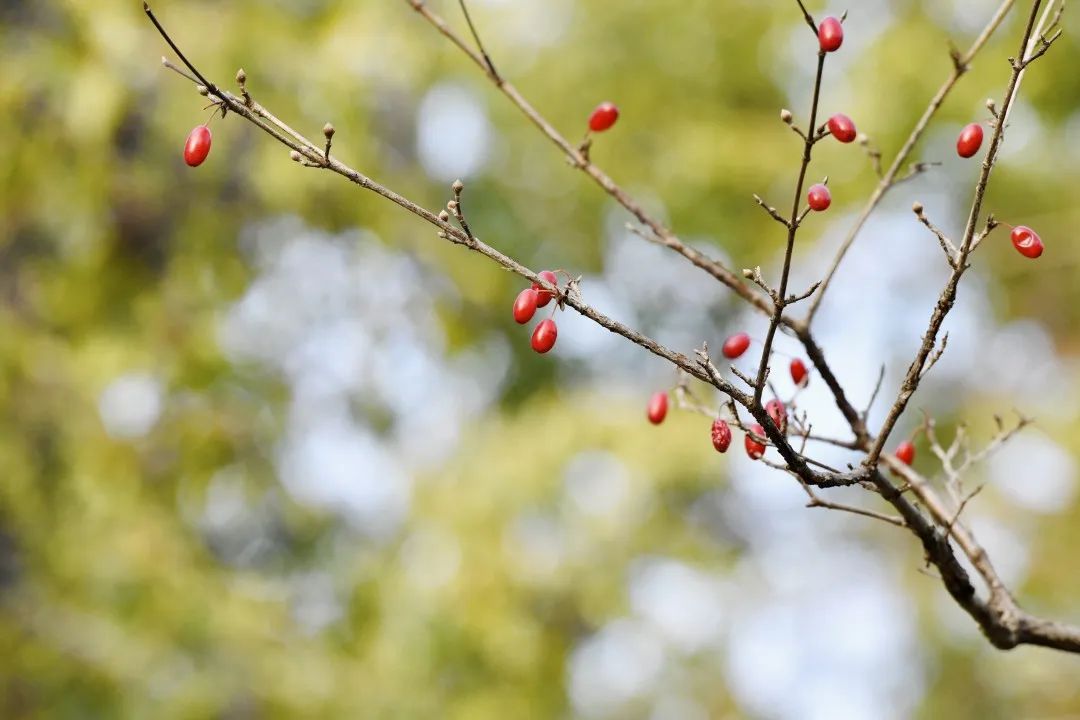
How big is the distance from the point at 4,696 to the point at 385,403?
2617 mm

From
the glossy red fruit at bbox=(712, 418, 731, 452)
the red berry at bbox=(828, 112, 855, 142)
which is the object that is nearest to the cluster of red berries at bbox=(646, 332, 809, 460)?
the glossy red fruit at bbox=(712, 418, 731, 452)

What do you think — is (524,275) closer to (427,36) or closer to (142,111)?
(142,111)

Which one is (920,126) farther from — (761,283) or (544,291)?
(544,291)

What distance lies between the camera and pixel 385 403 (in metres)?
5.58

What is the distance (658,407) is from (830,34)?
1.86 ft

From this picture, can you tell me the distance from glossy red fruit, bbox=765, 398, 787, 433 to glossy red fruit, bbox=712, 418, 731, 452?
51mm

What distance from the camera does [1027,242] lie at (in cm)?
106

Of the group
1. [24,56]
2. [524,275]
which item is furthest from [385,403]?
[524,275]

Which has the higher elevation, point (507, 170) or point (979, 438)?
point (507, 170)

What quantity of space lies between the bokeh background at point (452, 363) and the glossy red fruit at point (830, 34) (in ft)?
6.47

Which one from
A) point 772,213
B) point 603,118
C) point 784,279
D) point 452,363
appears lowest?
point 784,279

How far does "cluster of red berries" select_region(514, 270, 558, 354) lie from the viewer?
975mm

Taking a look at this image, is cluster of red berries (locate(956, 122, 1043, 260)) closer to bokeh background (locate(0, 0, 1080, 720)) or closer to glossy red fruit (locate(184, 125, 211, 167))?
glossy red fruit (locate(184, 125, 211, 167))

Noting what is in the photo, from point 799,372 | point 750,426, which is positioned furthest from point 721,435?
point 799,372
